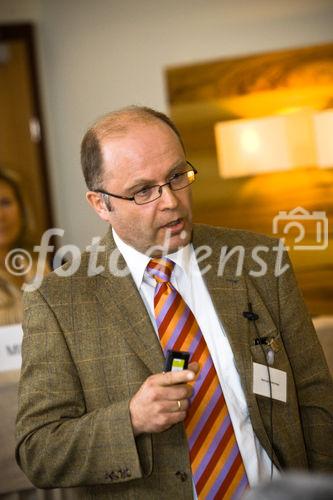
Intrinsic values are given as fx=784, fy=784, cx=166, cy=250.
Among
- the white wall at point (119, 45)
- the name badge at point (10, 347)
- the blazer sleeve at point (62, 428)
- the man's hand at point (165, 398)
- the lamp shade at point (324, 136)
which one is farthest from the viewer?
the white wall at point (119, 45)

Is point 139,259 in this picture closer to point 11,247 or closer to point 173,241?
point 173,241

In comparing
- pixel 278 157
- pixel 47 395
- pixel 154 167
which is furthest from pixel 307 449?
pixel 278 157

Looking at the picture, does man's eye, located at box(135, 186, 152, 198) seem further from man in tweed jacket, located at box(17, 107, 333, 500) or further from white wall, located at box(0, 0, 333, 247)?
white wall, located at box(0, 0, 333, 247)

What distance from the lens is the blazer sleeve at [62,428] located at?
1955mm

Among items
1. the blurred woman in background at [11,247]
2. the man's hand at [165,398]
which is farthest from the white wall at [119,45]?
the man's hand at [165,398]

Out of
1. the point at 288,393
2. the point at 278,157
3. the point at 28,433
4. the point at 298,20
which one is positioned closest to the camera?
the point at 28,433

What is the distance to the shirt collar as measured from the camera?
2201mm

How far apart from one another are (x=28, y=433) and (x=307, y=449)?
80cm

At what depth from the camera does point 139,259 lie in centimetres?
220

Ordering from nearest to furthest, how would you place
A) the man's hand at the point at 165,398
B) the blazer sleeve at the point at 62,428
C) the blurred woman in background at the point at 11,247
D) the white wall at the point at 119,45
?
1. the man's hand at the point at 165,398
2. the blazer sleeve at the point at 62,428
3. the blurred woman in background at the point at 11,247
4. the white wall at the point at 119,45

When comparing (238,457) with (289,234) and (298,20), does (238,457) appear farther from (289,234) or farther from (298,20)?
(298,20)

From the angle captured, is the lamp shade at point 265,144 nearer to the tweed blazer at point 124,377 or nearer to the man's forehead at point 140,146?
the tweed blazer at point 124,377

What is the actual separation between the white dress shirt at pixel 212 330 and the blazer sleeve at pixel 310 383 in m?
0.18

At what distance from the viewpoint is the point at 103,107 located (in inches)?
220
